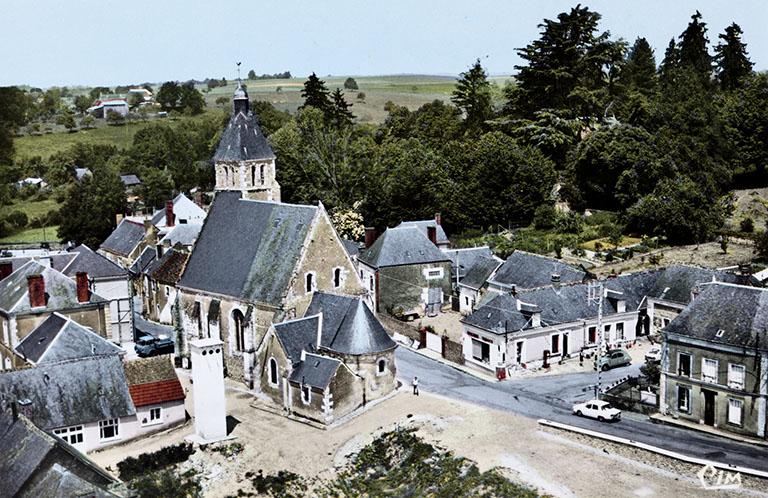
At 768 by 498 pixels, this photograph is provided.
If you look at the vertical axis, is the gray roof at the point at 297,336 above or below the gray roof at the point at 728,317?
below

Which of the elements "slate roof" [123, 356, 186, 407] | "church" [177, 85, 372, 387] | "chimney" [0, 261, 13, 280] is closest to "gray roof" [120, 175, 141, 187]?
"chimney" [0, 261, 13, 280]

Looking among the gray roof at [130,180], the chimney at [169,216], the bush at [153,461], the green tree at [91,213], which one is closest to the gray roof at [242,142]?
the bush at [153,461]

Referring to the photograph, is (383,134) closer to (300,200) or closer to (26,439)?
(300,200)

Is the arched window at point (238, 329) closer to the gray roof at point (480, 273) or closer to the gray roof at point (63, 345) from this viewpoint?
the gray roof at point (63, 345)

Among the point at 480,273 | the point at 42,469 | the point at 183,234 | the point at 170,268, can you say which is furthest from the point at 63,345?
the point at 480,273

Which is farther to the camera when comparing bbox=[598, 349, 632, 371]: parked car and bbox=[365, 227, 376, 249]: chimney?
bbox=[365, 227, 376, 249]: chimney

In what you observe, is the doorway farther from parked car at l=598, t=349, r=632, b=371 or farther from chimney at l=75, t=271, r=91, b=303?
chimney at l=75, t=271, r=91, b=303
